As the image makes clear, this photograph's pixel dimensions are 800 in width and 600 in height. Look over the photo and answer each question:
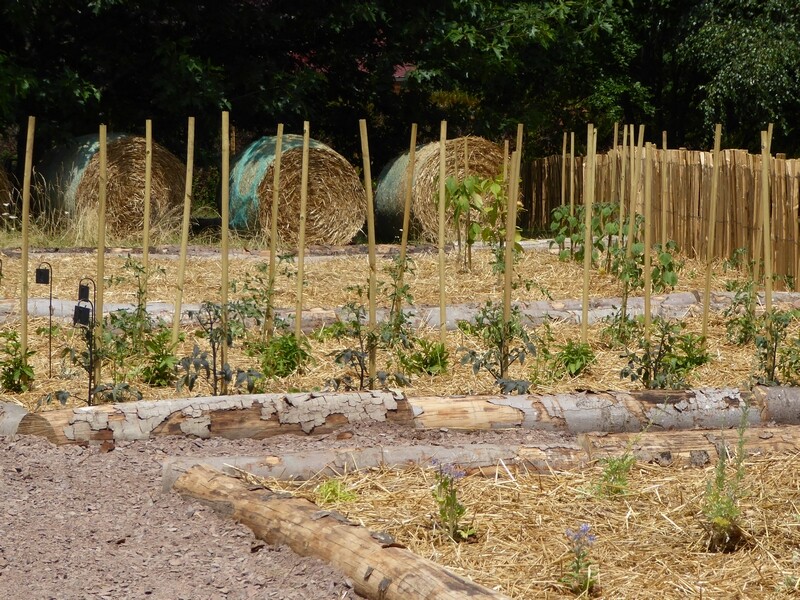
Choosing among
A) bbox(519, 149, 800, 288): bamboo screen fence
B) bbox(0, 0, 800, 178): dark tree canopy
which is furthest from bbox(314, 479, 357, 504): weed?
bbox(0, 0, 800, 178): dark tree canopy

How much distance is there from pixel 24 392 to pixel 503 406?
7.74 ft

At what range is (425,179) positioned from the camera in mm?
13211

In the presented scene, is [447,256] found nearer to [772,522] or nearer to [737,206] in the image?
[737,206]

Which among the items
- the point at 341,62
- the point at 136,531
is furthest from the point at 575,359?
the point at 341,62

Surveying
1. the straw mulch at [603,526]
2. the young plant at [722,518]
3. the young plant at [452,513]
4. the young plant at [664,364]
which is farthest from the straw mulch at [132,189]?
the young plant at [722,518]

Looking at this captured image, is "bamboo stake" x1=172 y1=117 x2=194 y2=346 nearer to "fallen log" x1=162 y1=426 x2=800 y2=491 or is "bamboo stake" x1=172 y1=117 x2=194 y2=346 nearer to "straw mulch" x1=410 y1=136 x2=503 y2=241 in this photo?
"fallen log" x1=162 y1=426 x2=800 y2=491

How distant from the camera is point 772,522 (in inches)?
156

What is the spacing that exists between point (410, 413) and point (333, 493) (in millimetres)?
833

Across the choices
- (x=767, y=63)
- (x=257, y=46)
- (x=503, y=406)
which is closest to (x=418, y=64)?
(x=257, y=46)

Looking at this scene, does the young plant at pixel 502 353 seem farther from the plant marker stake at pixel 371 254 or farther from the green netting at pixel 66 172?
the green netting at pixel 66 172

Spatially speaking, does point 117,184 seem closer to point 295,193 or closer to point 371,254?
point 295,193

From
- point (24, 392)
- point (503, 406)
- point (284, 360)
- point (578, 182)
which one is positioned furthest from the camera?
point (578, 182)

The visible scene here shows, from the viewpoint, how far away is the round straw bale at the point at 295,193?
12328mm

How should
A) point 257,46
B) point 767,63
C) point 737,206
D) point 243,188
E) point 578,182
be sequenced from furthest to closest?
point 767,63, point 257,46, point 578,182, point 243,188, point 737,206
